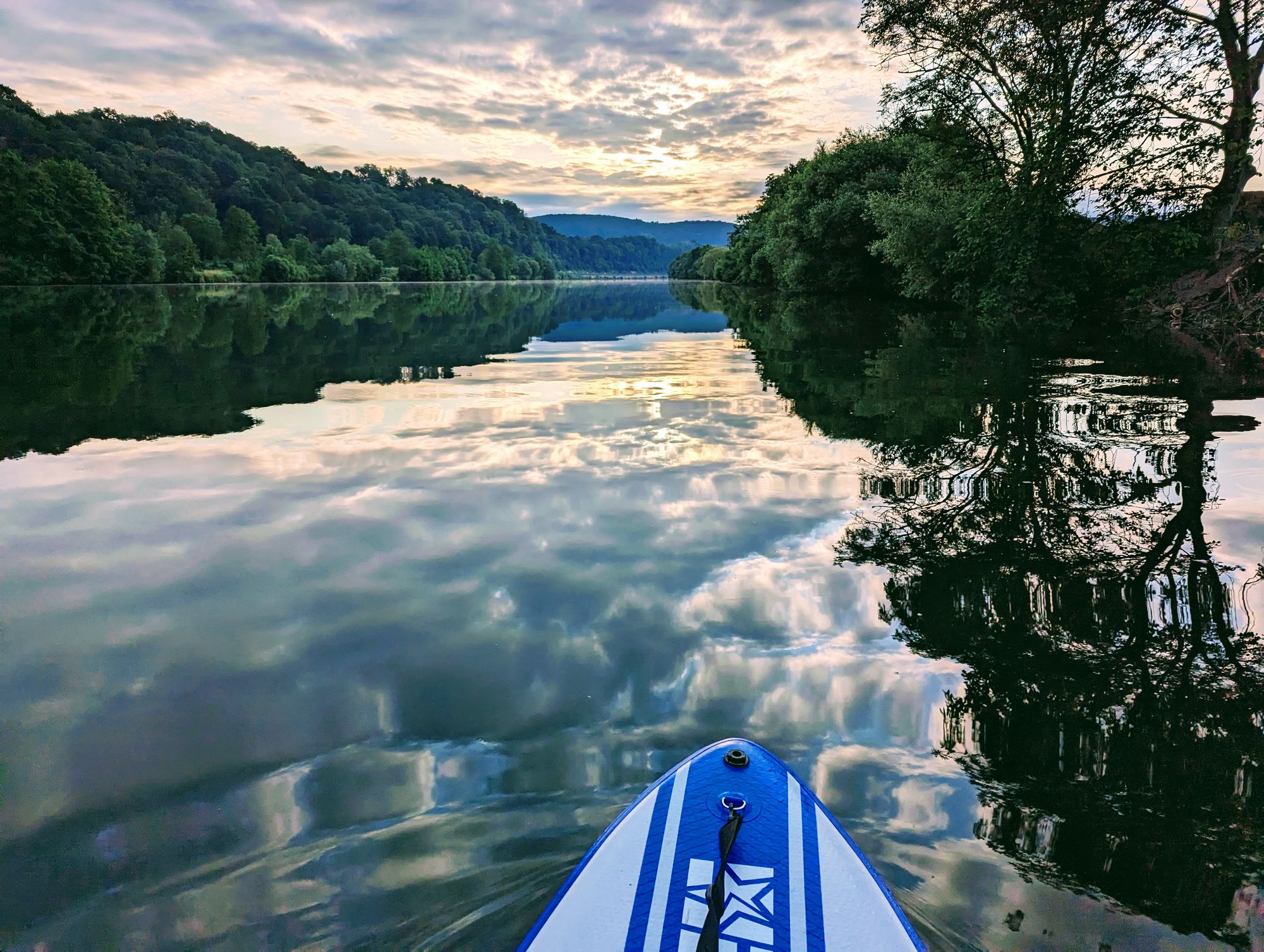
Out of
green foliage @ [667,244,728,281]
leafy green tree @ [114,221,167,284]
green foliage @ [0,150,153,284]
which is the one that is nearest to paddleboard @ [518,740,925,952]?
green foliage @ [0,150,153,284]

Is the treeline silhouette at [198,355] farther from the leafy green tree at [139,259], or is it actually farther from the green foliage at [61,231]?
the leafy green tree at [139,259]

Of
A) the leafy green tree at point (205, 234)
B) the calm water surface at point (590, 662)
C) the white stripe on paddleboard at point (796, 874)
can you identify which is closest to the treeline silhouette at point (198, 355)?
the calm water surface at point (590, 662)

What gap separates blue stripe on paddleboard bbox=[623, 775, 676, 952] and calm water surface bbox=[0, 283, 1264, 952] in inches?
11.7

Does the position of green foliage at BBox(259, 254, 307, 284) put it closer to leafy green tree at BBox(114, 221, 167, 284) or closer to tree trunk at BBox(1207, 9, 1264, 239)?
leafy green tree at BBox(114, 221, 167, 284)

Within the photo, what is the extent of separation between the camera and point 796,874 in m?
2.69

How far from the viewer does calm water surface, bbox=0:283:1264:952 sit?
111 inches

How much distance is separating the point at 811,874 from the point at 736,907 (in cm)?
33

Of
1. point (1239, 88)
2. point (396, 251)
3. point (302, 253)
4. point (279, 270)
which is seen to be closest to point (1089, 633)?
point (1239, 88)

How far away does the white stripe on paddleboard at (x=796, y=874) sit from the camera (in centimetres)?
244

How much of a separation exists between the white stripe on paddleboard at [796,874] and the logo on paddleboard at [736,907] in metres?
0.07

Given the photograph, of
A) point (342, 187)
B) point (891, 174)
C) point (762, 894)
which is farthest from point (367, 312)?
point (342, 187)

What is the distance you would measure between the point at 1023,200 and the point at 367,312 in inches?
1114

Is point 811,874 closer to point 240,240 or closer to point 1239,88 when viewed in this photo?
point 1239,88

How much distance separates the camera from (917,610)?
16.2 ft
